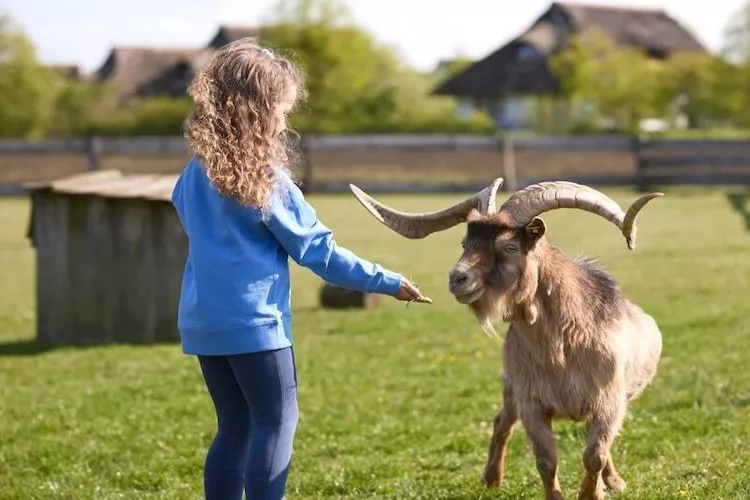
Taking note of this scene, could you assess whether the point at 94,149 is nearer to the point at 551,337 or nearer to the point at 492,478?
the point at 492,478

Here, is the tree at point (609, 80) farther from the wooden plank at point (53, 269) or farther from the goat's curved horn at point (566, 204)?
the goat's curved horn at point (566, 204)

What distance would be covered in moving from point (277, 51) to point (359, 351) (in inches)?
263

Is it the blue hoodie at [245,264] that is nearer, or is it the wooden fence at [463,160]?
the blue hoodie at [245,264]

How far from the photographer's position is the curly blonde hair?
5.36m

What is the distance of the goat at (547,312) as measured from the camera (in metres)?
6.29

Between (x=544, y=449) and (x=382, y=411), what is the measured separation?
3.11 metres

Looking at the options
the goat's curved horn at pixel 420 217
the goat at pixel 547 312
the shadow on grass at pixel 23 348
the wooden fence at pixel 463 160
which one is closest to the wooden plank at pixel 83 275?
the shadow on grass at pixel 23 348

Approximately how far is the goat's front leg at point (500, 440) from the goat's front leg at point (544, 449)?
1.66 ft

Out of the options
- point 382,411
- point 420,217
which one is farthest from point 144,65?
point 420,217

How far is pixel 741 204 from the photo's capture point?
27141 millimetres

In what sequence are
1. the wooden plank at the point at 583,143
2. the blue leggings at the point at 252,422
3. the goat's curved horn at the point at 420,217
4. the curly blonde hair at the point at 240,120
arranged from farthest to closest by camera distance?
the wooden plank at the point at 583,143
the goat's curved horn at the point at 420,217
the blue leggings at the point at 252,422
the curly blonde hair at the point at 240,120

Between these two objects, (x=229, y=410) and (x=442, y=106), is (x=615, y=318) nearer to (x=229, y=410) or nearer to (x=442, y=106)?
(x=229, y=410)

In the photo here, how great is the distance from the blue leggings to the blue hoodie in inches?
3.9

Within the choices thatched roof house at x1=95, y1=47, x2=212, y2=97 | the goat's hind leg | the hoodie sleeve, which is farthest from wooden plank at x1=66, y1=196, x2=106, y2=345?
thatched roof house at x1=95, y1=47, x2=212, y2=97
